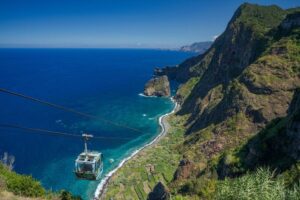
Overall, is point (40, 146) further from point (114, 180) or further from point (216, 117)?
point (216, 117)

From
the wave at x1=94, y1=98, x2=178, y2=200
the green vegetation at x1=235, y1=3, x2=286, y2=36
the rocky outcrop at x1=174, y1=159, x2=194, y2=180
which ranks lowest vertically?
the wave at x1=94, y1=98, x2=178, y2=200

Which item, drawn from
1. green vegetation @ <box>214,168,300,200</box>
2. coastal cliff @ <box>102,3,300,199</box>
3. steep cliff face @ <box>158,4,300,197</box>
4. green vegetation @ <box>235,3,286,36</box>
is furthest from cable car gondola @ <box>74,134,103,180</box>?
green vegetation @ <box>235,3,286,36</box>

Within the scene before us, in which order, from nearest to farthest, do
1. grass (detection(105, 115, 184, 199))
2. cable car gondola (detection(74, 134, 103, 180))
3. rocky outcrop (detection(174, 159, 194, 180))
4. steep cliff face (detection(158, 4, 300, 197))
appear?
cable car gondola (detection(74, 134, 103, 180))
rocky outcrop (detection(174, 159, 194, 180))
grass (detection(105, 115, 184, 199))
steep cliff face (detection(158, 4, 300, 197))

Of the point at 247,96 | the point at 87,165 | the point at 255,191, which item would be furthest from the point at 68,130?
the point at 255,191

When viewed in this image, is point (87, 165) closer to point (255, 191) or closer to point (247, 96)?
point (255, 191)

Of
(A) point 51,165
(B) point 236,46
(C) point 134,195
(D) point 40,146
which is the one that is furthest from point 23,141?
(B) point 236,46

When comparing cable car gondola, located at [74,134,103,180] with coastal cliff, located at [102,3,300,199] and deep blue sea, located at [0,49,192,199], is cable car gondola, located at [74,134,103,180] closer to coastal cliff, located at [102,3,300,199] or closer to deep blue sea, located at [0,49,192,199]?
coastal cliff, located at [102,3,300,199]

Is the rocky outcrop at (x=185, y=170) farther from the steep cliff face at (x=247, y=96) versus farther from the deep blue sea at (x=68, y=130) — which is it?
the deep blue sea at (x=68, y=130)

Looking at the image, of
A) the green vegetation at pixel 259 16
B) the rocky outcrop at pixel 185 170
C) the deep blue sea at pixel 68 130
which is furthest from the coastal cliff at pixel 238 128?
the deep blue sea at pixel 68 130

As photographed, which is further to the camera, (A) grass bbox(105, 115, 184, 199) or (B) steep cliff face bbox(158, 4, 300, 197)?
(B) steep cliff face bbox(158, 4, 300, 197)
